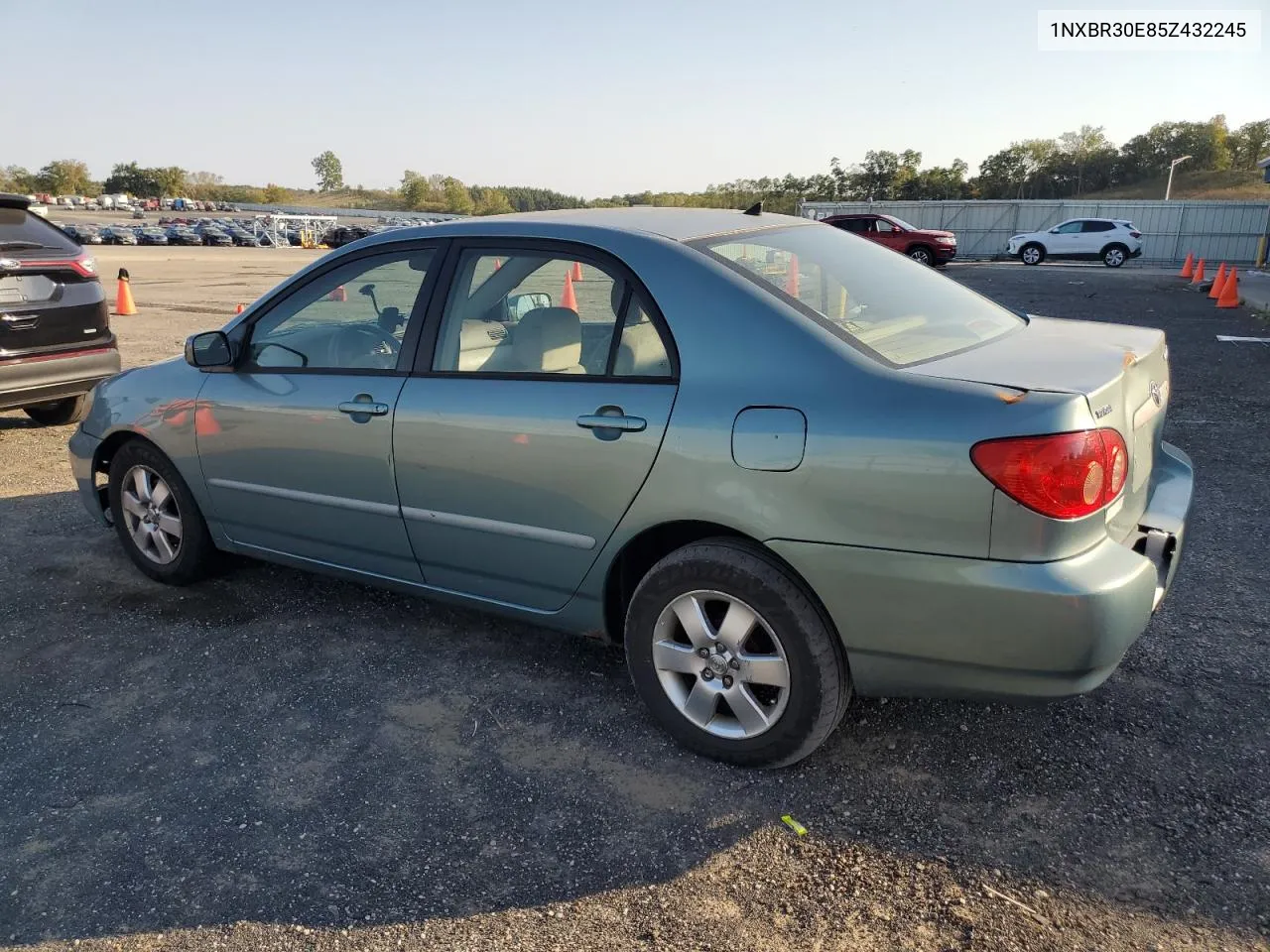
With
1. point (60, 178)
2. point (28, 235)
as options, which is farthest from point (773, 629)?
point (60, 178)

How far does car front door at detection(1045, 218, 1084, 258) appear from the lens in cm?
3262

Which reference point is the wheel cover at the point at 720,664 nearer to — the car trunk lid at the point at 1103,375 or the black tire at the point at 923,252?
the car trunk lid at the point at 1103,375

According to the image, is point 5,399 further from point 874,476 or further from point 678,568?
point 874,476

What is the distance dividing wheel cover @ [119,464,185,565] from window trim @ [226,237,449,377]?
0.80 m

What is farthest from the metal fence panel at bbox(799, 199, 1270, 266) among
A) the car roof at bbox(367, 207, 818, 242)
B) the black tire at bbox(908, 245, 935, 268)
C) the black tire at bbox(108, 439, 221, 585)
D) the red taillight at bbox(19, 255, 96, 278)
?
the black tire at bbox(108, 439, 221, 585)

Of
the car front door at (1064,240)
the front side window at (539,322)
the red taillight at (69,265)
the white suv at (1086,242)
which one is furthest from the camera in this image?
the car front door at (1064,240)

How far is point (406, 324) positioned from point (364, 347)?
295 millimetres

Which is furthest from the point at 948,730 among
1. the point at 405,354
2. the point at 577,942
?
the point at 405,354

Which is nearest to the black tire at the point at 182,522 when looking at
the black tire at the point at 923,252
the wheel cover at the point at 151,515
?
the wheel cover at the point at 151,515

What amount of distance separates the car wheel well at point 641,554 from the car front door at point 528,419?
0.10 meters

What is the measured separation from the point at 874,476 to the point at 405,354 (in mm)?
1800

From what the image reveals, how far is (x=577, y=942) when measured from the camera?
2.16 meters

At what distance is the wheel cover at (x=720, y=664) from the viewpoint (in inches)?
105

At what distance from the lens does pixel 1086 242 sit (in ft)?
107
